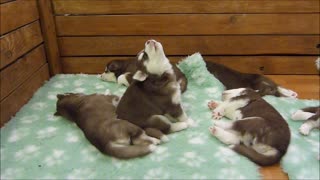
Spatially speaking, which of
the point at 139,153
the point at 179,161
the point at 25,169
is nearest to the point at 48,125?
the point at 25,169

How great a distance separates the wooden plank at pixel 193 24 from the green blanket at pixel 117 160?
0.82m

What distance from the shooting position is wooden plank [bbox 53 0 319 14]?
3004 millimetres

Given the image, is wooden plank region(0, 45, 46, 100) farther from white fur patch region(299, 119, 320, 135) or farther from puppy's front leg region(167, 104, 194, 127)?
white fur patch region(299, 119, 320, 135)

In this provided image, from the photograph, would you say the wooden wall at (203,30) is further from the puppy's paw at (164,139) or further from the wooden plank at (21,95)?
the puppy's paw at (164,139)

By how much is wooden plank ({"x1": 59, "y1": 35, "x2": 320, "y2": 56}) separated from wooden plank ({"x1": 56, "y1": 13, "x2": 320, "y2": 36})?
0.19ft

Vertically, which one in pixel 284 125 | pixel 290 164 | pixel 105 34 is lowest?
pixel 290 164

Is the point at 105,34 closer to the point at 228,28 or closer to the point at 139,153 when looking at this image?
the point at 228,28

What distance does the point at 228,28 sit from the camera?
10.2 feet

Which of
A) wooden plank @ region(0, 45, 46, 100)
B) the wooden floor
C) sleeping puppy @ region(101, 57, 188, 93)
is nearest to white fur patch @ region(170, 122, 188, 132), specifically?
sleeping puppy @ region(101, 57, 188, 93)

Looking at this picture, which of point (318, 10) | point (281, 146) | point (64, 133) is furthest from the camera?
point (318, 10)

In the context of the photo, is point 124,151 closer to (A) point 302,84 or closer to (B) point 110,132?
(B) point 110,132

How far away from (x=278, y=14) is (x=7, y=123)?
7.99 feet

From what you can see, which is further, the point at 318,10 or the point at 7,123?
the point at 318,10

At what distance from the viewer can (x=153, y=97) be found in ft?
7.02
